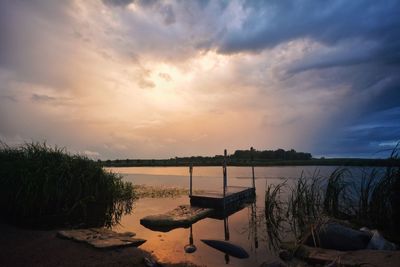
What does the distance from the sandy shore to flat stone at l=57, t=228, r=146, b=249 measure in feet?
0.57

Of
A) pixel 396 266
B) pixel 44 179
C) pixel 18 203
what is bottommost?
pixel 396 266

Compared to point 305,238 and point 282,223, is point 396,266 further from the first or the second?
point 282,223

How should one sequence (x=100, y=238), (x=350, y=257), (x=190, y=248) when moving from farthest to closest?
(x=190, y=248), (x=100, y=238), (x=350, y=257)

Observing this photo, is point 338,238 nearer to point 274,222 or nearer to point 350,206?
point 350,206

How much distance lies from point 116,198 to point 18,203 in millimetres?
6308

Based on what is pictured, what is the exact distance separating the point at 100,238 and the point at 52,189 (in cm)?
420

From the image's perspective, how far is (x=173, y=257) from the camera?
8.31 m

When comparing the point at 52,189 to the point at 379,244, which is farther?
the point at 52,189

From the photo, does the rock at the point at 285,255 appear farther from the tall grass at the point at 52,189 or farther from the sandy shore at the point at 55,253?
the tall grass at the point at 52,189

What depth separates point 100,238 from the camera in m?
8.87

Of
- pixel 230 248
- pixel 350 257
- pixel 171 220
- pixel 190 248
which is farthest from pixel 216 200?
pixel 350 257

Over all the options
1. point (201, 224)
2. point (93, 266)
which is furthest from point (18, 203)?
point (201, 224)

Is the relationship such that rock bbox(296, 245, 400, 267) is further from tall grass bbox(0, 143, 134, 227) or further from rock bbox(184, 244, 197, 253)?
tall grass bbox(0, 143, 134, 227)

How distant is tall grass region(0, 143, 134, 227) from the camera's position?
434 inches
